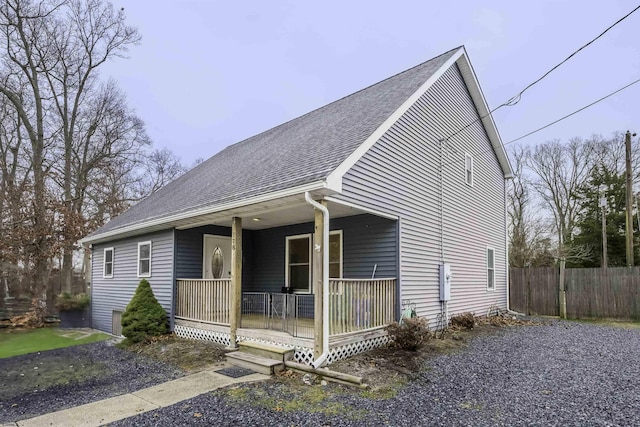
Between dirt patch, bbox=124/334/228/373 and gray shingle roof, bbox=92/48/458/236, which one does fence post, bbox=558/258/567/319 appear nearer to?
gray shingle roof, bbox=92/48/458/236

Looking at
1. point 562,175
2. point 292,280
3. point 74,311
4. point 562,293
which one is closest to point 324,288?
point 292,280

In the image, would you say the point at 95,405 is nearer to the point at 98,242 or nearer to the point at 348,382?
the point at 348,382

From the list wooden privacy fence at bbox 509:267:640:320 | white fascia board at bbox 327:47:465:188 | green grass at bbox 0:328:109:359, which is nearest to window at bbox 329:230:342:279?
white fascia board at bbox 327:47:465:188

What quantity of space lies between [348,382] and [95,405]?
3.26 metres

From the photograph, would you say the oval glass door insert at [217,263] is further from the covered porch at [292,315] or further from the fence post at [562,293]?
the fence post at [562,293]

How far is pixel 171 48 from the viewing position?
19.2m

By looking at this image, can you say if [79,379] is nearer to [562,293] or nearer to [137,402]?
[137,402]

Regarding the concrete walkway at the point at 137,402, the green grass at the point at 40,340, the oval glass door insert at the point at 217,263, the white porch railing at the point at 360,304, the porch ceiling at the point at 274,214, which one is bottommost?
the green grass at the point at 40,340

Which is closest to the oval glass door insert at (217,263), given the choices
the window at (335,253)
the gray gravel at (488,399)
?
the window at (335,253)

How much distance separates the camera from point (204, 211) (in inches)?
317

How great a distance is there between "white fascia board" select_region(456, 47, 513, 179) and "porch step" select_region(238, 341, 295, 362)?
28.2 ft

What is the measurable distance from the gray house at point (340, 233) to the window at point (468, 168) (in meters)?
0.08

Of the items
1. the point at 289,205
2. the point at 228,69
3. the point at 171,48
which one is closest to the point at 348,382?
the point at 289,205

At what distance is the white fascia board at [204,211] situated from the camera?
19.9 ft
